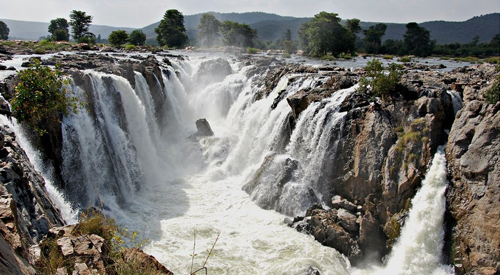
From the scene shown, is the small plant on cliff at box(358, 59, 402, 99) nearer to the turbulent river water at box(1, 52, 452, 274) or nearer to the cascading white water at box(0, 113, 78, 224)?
the turbulent river water at box(1, 52, 452, 274)

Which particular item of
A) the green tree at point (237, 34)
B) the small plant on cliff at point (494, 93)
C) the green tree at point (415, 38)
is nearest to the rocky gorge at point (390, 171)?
the small plant on cliff at point (494, 93)

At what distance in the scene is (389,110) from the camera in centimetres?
1520

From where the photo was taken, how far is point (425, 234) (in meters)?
12.0

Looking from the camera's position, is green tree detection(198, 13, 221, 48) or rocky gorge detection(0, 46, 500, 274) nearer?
rocky gorge detection(0, 46, 500, 274)

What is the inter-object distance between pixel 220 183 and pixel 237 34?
68.1 meters

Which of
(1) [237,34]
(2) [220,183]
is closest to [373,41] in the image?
(1) [237,34]

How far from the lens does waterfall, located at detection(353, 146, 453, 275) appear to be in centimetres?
1153

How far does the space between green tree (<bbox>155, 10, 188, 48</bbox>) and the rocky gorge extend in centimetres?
6365

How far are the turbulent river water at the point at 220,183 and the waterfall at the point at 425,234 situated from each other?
0.11 feet

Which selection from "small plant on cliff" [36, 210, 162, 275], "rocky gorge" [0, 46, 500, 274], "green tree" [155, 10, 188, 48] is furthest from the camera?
"green tree" [155, 10, 188, 48]

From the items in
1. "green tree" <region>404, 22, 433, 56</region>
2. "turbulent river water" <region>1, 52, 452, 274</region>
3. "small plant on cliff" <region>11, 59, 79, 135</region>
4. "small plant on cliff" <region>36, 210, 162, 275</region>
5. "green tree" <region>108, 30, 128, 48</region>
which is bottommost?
"turbulent river water" <region>1, 52, 452, 274</region>

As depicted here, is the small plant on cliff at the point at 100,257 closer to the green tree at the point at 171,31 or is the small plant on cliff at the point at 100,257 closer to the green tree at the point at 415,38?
the green tree at the point at 415,38

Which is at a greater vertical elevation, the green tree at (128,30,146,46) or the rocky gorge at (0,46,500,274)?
the green tree at (128,30,146,46)

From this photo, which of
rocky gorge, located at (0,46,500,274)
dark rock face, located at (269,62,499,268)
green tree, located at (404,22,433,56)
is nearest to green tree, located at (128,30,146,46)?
green tree, located at (404,22,433,56)
